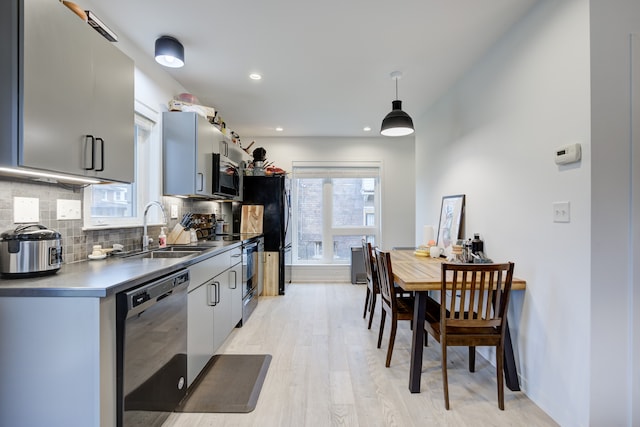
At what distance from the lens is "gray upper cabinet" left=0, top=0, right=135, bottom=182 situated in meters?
1.24

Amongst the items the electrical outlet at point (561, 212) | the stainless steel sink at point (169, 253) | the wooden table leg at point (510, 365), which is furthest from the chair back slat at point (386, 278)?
the stainless steel sink at point (169, 253)

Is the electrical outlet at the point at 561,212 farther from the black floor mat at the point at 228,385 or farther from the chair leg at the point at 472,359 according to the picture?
the black floor mat at the point at 228,385

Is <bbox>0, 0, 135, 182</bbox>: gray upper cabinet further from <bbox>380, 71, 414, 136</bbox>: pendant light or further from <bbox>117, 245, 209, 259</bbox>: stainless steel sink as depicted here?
<bbox>380, 71, 414, 136</bbox>: pendant light

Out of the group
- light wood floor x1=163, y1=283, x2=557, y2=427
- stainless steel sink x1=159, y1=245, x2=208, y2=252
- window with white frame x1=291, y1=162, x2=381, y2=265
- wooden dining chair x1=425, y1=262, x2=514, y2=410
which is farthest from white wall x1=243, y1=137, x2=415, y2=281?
wooden dining chair x1=425, y1=262, x2=514, y2=410

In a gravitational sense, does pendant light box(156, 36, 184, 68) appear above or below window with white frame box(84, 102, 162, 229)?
above

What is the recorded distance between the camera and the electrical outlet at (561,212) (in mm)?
Answer: 1750

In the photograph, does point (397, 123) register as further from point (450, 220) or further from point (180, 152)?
point (180, 152)

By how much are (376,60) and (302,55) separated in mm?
665

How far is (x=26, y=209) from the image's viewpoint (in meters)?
1.59

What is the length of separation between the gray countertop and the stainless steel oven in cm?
157

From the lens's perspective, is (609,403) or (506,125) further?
(506,125)

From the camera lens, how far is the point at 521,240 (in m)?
2.16

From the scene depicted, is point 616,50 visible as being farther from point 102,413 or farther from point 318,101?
point 102,413

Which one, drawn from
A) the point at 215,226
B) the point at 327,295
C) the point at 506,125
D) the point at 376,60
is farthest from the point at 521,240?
the point at 215,226
